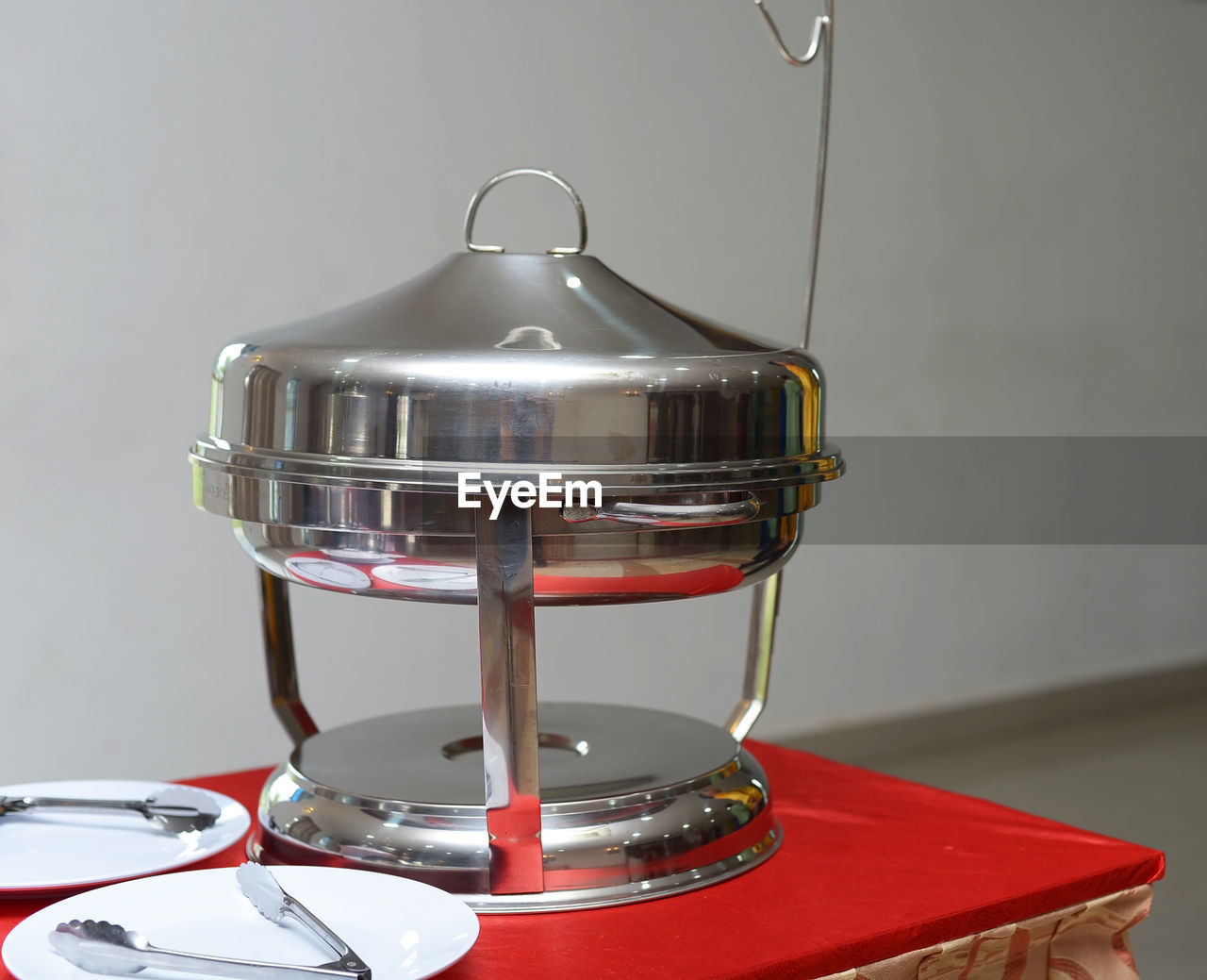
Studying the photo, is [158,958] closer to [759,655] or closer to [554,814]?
[554,814]

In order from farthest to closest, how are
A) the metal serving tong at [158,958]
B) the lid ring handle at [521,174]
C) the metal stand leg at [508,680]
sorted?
the lid ring handle at [521,174]
the metal stand leg at [508,680]
the metal serving tong at [158,958]

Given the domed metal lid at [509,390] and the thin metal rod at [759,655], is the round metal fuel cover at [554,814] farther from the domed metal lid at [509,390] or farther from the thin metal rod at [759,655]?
the domed metal lid at [509,390]

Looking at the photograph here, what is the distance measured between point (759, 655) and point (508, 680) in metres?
0.33

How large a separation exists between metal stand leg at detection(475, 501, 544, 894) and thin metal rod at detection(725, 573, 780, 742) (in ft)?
0.93

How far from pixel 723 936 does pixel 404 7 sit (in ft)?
5.85

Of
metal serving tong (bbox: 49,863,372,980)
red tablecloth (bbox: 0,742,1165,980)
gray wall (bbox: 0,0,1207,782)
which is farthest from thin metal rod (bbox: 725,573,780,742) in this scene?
gray wall (bbox: 0,0,1207,782)

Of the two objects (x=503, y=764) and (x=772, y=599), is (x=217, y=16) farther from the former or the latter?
(x=503, y=764)

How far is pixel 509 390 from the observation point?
2.28 ft

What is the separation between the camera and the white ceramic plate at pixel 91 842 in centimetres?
75

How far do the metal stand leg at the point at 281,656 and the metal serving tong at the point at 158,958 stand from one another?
1.03 ft

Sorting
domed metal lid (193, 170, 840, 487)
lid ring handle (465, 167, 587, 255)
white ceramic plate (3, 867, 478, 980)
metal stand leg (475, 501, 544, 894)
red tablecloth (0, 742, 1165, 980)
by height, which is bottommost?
red tablecloth (0, 742, 1165, 980)

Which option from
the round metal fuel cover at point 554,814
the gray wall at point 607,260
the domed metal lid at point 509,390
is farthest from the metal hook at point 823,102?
the gray wall at point 607,260

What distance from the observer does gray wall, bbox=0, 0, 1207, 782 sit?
75.2 inches

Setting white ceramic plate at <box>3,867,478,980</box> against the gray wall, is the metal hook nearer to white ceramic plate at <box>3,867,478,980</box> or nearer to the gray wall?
white ceramic plate at <box>3,867,478,980</box>
